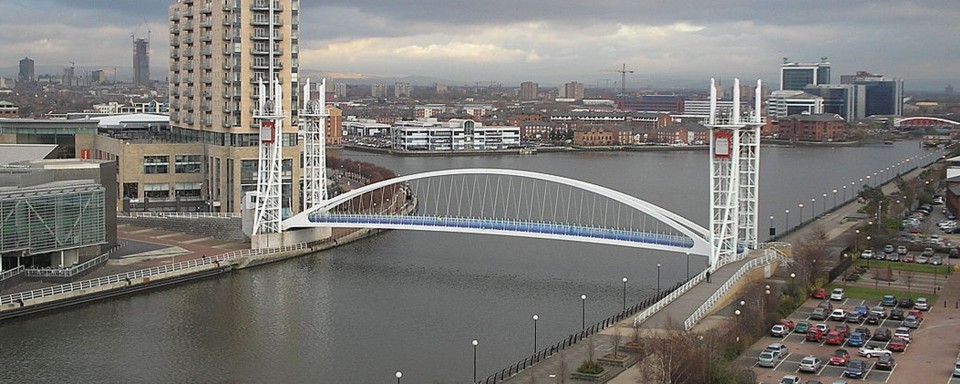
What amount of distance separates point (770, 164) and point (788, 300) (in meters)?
34.3

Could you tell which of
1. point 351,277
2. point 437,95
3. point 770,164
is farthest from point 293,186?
point 437,95

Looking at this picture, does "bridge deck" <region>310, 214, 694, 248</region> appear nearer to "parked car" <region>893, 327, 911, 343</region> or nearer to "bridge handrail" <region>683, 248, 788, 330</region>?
"bridge handrail" <region>683, 248, 788, 330</region>

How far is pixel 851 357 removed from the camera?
41.6 ft

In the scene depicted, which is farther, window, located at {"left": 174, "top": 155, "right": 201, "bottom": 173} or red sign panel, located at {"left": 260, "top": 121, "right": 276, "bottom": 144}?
window, located at {"left": 174, "top": 155, "right": 201, "bottom": 173}

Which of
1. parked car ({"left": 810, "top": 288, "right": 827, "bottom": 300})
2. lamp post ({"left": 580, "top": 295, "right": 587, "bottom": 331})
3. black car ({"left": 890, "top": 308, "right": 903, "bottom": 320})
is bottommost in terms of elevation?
lamp post ({"left": 580, "top": 295, "right": 587, "bottom": 331})

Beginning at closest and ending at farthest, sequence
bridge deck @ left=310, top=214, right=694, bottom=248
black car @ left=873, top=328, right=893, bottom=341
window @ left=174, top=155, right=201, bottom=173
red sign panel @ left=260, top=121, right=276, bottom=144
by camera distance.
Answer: black car @ left=873, top=328, right=893, bottom=341 < bridge deck @ left=310, top=214, right=694, bottom=248 < red sign panel @ left=260, top=121, right=276, bottom=144 < window @ left=174, top=155, right=201, bottom=173

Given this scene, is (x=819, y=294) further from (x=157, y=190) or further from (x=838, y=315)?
(x=157, y=190)

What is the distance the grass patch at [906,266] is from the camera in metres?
18.7

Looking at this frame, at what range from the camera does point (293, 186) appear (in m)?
Answer: 25.0

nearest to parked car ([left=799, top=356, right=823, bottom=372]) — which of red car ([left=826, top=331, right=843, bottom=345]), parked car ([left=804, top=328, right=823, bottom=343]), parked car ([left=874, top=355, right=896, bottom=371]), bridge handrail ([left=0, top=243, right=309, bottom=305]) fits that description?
parked car ([left=874, top=355, right=896, bottom=371])

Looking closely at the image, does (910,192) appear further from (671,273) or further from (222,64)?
(222,64)

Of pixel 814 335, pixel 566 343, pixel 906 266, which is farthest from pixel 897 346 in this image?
pixel 906 266

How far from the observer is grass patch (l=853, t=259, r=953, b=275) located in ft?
61.4

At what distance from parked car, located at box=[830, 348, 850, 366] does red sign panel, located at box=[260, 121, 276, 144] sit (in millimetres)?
11924
